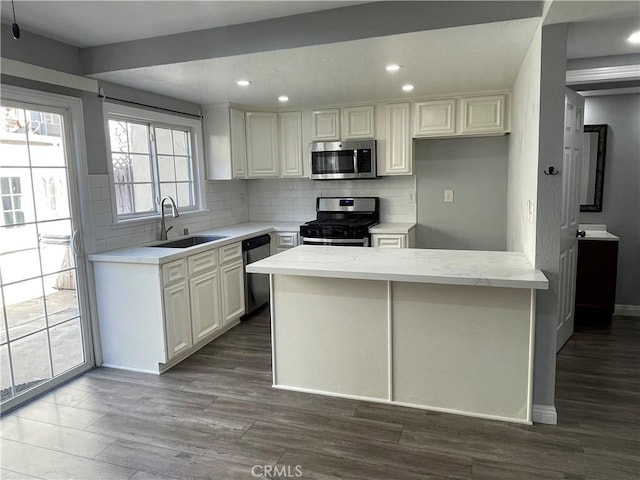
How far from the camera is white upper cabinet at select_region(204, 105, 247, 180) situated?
14.8 ft

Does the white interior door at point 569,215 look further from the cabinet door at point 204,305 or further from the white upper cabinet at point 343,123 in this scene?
the cabinet door at point 204,305

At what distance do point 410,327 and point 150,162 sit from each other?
9.02 ft

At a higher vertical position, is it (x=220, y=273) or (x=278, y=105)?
(x=278, y=105)

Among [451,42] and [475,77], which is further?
[475,77]

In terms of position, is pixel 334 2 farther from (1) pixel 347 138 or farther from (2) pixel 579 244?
(2) pixel 579 244

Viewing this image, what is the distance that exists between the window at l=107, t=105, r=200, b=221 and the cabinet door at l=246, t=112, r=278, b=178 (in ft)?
1.97

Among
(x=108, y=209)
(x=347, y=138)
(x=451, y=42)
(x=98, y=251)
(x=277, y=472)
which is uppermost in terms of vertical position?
(x=451, y=42)

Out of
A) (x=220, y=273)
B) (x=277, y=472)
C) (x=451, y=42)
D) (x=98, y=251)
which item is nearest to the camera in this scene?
(x=277, y=472)

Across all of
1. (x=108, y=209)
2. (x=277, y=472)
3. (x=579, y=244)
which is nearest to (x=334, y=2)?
A: (x=108, y=209)

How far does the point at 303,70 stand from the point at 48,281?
233 centimetres

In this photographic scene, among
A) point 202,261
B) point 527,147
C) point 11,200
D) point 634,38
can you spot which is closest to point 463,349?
point 527,147

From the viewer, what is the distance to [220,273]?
3.91m

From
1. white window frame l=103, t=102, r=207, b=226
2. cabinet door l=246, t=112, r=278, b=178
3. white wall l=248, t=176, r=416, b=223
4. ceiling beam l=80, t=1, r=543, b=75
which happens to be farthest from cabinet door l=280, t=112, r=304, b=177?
ceiling beam l=80, t=1, r=543, b=75

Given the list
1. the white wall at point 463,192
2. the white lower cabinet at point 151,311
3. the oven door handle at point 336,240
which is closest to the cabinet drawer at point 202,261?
the white lower cabinet at point 151,311
